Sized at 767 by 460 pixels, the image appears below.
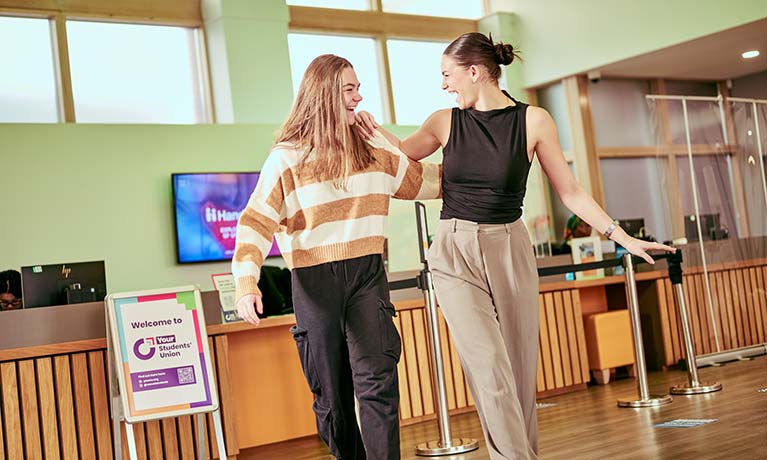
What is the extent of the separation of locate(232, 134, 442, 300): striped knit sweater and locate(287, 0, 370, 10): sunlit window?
748 centimetres

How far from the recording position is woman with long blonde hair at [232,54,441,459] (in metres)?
2.43

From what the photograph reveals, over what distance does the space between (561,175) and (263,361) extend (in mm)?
2957

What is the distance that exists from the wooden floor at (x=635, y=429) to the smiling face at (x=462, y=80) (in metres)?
1.68

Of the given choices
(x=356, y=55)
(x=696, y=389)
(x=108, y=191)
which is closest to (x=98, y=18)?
(x=108, y=191)

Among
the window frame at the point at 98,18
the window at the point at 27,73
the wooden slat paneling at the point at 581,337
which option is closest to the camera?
the wooden slat paneling at the point at 581,337

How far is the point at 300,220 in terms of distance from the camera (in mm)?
2498

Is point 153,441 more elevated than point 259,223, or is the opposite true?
point 259,223

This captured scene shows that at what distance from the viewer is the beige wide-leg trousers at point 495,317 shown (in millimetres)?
2629

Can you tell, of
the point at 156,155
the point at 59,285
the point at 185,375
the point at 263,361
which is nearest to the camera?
the point at 185,375

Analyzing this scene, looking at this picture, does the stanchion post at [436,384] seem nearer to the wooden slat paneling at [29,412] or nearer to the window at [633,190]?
the wooden slat paneling at [29,412]

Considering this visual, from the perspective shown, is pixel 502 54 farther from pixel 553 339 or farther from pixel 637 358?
pixel 553 339

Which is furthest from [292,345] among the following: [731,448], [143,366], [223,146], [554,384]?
[223,146]

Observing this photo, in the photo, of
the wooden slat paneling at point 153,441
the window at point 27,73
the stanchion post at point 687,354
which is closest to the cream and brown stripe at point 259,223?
the wooden slat paneling at point 153,441

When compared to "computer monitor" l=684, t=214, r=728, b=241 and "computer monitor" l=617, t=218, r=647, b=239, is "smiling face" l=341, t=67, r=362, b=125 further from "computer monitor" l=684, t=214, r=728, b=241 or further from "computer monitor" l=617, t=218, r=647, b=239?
"computer monitor" l=617, t=218, r=647, b=239
